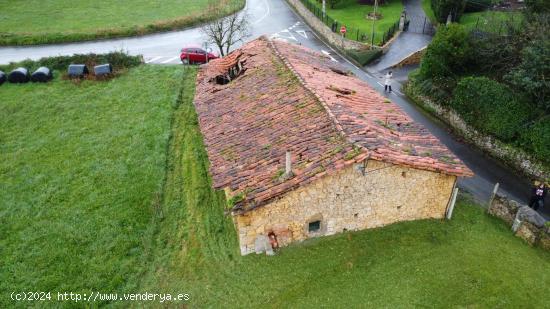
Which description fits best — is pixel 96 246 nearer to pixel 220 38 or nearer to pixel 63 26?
pixel 220 38

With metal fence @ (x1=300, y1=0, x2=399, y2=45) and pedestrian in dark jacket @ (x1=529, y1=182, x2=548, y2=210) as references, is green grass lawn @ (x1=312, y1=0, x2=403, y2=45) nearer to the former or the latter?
metal fence @ (x1=300, y1=0, x2=399, y2=45)

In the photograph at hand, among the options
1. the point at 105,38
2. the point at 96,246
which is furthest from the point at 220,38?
the point at 96,246

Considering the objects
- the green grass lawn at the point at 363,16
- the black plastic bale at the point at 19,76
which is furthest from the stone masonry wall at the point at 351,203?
the black plastic bale at the point at 19,76

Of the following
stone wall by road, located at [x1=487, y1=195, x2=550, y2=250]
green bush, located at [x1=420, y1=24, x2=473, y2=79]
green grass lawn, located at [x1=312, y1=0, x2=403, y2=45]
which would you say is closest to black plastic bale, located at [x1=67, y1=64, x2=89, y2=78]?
green grass lawn, located at [x1=312, y1=0, x2=403, y2=45]

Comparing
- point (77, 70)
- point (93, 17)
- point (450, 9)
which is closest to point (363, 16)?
point (450, 9)

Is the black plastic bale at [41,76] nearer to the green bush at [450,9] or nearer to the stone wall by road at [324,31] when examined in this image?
the stone wall by road at [324,31]

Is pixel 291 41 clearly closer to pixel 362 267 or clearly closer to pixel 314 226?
pixel 314 226
